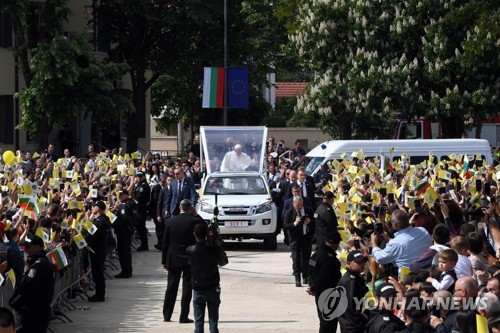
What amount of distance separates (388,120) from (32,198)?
1052 inches

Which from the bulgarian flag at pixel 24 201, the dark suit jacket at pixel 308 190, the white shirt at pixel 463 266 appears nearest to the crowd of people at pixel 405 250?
the white shirt at pixel 463 266

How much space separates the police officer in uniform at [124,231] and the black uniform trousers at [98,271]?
92.0 inches

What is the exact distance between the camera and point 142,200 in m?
27.2

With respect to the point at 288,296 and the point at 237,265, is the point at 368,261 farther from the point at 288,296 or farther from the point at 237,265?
the point at 237,265

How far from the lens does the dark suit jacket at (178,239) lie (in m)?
16.6

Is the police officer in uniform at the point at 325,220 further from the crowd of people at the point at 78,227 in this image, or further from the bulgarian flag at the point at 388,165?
the bulgarian flag at the point at 388,165

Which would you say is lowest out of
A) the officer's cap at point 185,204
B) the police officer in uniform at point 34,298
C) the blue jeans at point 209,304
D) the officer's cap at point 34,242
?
the blue jeans at point 209,304

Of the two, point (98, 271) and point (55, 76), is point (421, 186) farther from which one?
point (55, 76)

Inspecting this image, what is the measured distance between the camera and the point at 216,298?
14.9 meters

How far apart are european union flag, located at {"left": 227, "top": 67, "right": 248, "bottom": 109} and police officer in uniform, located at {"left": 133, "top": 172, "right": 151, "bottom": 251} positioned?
13.0 metres

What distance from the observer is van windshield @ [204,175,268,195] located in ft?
88.5

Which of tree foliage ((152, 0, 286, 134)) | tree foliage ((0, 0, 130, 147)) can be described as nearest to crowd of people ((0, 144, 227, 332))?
tree foliage ((0, 0, 130, 147))

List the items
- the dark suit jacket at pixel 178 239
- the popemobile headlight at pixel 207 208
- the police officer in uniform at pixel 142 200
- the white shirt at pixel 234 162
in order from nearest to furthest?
1. the dark suit jacket at pixel 178 239
2. the popemobile headlight at pixel 207 208
3. the police officer in uniform at pixel 142 200
4. the white shirt at pixel 234 162

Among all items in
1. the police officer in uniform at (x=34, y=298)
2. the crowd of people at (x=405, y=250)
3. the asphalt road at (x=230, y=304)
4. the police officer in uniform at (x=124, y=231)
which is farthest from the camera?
the police officer in uniform at (x=124, y=231)
